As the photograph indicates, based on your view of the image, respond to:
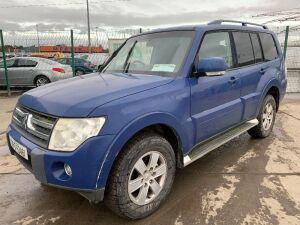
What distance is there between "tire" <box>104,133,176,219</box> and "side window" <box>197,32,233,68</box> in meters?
1.22

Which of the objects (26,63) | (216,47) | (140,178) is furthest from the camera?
(26,63)

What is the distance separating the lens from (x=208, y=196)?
347 centimetres

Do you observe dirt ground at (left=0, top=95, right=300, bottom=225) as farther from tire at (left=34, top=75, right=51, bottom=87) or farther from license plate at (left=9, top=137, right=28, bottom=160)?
tire at (left=34, top=75, right=51, bottom=87)

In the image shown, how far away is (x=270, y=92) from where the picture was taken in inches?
212

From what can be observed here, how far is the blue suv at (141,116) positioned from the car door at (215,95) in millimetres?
12

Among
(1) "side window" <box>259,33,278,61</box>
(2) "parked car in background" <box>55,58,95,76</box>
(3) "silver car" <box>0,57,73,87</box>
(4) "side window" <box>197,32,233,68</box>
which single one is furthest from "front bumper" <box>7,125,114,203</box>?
(2) "parked car in background" <box>55,58,95,76</box>

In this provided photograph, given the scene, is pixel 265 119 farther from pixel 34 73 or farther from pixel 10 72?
pixel 10 72

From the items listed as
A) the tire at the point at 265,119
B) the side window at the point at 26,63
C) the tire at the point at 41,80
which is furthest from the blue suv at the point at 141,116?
the side window at the point at 26,63

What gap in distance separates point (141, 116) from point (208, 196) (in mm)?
1356

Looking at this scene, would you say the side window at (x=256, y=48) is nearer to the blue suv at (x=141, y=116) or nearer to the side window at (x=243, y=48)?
the side window at (x=243, y=48)

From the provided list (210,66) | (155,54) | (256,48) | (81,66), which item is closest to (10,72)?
(81,66)

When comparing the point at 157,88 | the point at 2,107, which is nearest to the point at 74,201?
the point at 157,88

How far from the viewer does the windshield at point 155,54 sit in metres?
3.52

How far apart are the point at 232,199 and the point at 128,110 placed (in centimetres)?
161
